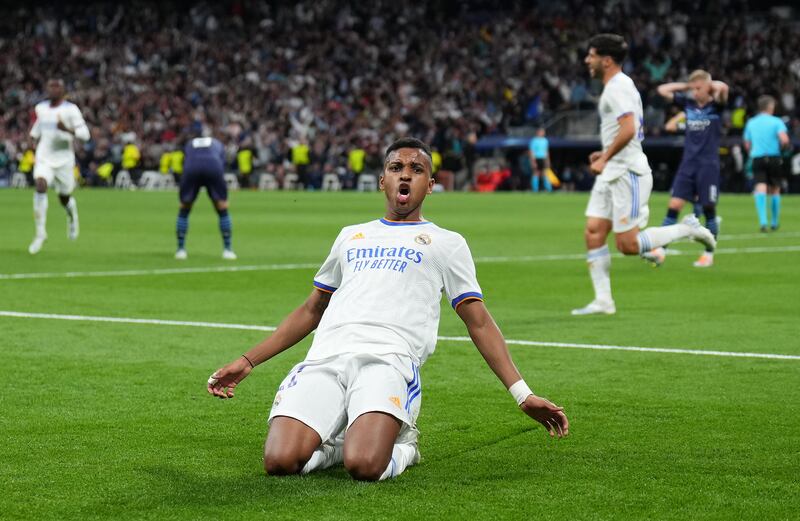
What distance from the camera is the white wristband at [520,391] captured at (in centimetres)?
557

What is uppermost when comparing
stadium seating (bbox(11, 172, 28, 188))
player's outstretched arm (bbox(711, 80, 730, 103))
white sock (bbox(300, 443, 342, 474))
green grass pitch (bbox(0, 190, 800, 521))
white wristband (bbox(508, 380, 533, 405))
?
player's outstretched arm (bbox(711, 80, 730, 103))

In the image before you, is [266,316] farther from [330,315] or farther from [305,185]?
[305,185]

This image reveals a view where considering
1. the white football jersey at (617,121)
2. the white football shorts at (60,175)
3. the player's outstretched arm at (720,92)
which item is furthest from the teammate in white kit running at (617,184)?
the white football shorts at (60,175)

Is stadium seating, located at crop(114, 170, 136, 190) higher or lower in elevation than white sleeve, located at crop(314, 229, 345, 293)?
lower

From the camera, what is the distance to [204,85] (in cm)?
5659

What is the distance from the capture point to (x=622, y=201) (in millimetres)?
11797

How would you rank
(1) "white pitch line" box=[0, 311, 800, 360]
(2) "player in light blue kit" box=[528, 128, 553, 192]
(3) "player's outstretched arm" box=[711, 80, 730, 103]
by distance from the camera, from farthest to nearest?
(2) "player in light blue kit" box=[528, 128, 553, 192], (3) "player's outstretched arm" box=[711, 80, 730, 103], (1) "white pitch line" box=[0, 311, 800, 360]

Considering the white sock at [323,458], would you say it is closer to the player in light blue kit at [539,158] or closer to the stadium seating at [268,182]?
the player in light blue kit at [539,158]

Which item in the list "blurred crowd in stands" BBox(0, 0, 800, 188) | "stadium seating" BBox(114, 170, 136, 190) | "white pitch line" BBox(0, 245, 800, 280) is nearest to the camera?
"white pitch line" BBox(0, 245, 800, 280)

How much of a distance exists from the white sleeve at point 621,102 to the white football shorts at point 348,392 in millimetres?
6258

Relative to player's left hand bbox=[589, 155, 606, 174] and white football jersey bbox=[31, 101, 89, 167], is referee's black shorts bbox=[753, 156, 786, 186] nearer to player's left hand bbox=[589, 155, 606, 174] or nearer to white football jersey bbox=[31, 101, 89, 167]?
white football jersey bbox=[31, 101, 89, 167]

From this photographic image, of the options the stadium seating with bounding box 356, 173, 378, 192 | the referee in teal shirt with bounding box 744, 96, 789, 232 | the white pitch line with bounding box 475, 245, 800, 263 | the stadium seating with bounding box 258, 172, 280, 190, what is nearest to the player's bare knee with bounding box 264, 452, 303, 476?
the white pitch line with bounding box 475, 245, 800, 263

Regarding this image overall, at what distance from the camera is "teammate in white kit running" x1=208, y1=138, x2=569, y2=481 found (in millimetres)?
5633

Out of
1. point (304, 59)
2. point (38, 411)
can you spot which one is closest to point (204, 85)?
point (304, 59)
